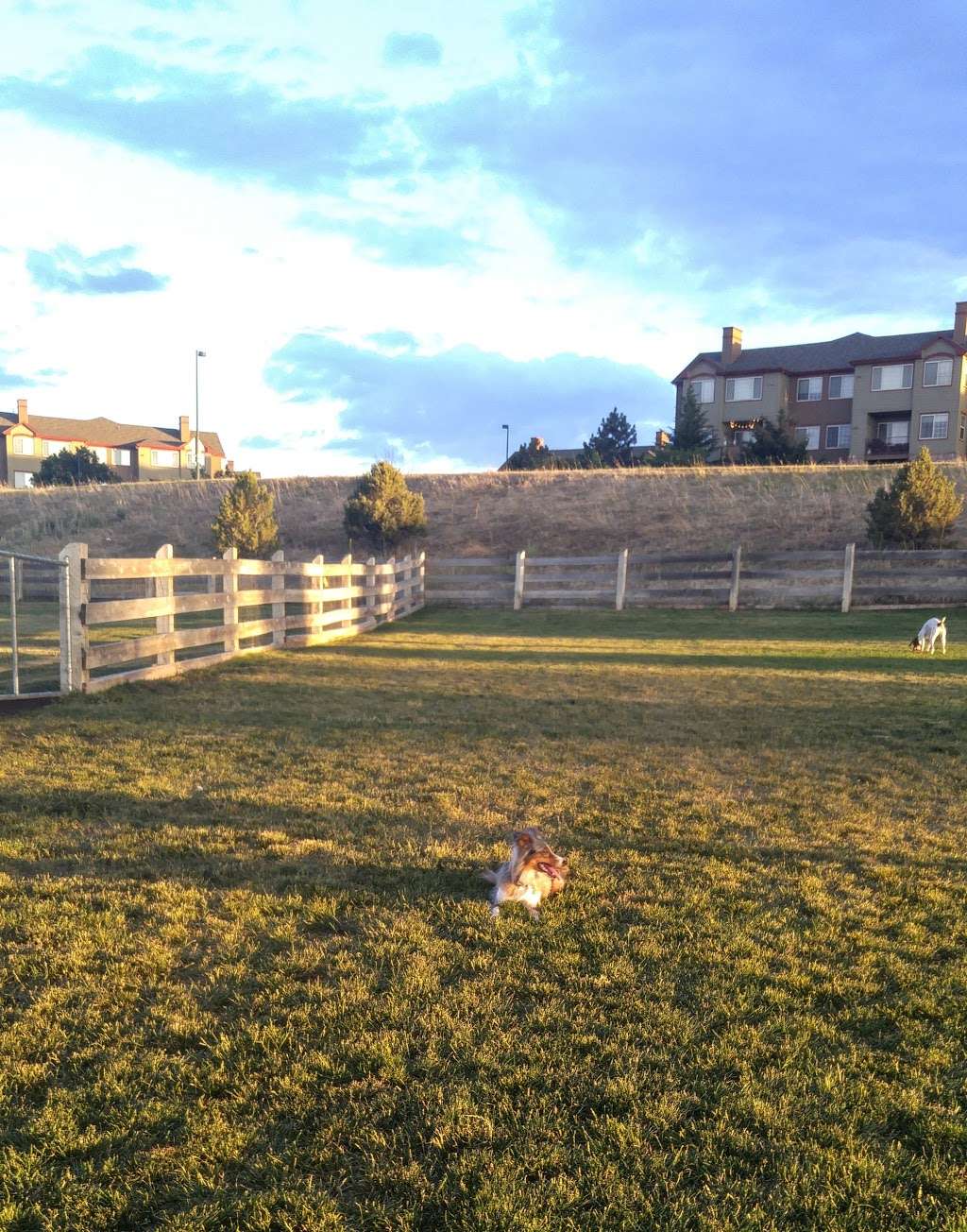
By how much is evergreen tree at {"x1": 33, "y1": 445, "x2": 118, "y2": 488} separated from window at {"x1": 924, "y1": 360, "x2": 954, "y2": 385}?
47.9 meters

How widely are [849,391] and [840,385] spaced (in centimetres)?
62

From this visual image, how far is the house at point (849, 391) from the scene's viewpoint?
45.6m

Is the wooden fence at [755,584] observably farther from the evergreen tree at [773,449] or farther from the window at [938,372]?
the window at [938,372]

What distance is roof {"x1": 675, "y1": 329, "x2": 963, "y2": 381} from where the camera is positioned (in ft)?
156

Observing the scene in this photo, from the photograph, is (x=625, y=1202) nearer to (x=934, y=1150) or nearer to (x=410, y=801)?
(x=934, y=1150)

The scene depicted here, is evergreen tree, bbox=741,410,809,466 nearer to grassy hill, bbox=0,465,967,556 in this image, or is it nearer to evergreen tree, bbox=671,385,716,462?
evergreen tree, bbox=671,385,716,462

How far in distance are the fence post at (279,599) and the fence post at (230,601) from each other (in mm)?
1316

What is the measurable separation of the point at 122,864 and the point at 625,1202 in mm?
3136

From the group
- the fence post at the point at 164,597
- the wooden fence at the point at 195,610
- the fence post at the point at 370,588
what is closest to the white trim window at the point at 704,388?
the wooden fence at the point at 195,610

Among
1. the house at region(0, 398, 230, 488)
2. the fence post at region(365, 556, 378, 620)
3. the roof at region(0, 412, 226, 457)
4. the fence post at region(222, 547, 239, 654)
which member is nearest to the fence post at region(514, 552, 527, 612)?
the fence post at region(365, 556, 378, 620)

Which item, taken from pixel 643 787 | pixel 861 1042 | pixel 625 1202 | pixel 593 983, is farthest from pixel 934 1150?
pixel 643 787

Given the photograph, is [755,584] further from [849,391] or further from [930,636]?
[849,391]

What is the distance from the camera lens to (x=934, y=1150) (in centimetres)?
237

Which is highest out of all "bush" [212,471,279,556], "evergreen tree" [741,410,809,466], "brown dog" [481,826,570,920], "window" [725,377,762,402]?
"window" [725,377,762,402]
